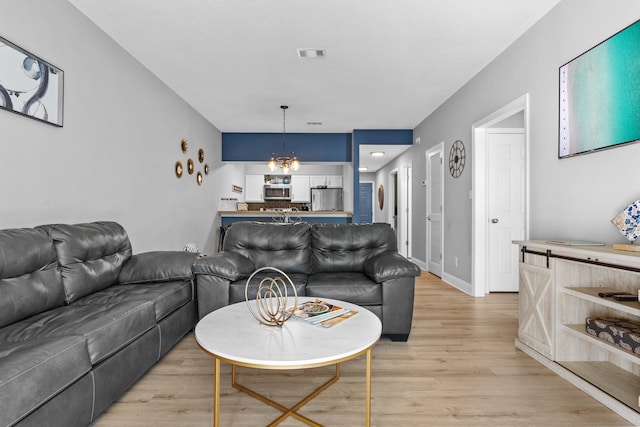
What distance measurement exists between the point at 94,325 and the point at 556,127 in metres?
3.42

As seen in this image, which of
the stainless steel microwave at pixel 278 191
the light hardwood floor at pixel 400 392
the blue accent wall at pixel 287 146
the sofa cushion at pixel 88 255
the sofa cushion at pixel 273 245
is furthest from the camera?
the stainless steel microwave at pixel 278 191

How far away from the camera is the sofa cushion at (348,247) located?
3273 mm

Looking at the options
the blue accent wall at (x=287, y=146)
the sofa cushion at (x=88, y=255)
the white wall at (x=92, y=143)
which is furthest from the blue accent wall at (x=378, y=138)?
the sofa cushion at (x=88, y=255)

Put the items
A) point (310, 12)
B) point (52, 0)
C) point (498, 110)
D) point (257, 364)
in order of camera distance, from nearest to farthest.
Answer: point (257, 364)
point (52, 0)
point (310, 12)
point (498, 110)

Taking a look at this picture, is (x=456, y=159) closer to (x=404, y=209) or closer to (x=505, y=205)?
(x=505, y=205)

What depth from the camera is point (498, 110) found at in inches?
145

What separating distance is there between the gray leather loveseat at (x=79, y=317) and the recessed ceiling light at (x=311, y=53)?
2370mm

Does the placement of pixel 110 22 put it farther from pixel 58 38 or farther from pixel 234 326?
pixel 234 326

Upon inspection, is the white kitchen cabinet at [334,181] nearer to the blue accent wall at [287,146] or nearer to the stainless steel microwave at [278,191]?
the stainless steel microwave at [278,191]

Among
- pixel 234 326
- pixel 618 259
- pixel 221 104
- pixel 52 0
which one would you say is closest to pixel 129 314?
pixel 234 326

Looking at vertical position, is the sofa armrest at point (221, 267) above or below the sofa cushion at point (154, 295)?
above

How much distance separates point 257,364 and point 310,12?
2.73 m

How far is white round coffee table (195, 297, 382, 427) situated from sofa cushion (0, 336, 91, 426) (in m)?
0.51

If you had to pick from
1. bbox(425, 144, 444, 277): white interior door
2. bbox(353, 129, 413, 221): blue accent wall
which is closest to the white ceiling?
bbox(425, 144, 444, 277): white interior door
